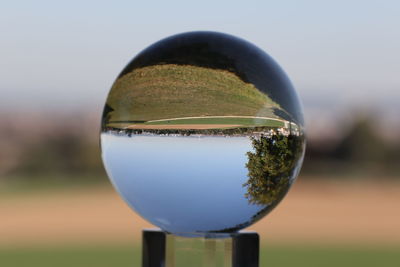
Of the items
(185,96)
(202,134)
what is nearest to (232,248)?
(202,134)

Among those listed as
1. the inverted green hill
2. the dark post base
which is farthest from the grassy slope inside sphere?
the dark post base

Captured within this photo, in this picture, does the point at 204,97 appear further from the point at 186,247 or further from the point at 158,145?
the point at 186,247

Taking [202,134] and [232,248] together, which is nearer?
[202,134]

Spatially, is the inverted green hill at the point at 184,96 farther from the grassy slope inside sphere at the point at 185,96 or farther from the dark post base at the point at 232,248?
the dark post base at the point at 232,248

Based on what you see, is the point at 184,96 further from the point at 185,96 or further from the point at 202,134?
the point at 202,134

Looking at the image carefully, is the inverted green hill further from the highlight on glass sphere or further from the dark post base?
the dark post base

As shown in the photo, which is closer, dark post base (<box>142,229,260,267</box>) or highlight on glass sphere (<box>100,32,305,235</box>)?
highlight on glass sphere (<box>100,32,305,235</box>)

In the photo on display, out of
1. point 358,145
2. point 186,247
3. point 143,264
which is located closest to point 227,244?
point 186,247
